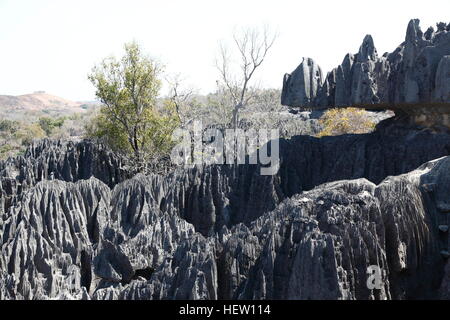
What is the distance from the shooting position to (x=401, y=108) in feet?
53.7

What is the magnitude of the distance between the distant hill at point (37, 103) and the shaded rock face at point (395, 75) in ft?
276

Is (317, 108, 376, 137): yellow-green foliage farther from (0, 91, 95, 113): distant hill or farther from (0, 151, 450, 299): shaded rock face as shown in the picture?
(0, 91, 95, 113): distant hill

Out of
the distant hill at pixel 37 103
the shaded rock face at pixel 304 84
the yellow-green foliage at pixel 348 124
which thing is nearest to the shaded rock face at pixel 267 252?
the shaded rock face at pixel 304 84

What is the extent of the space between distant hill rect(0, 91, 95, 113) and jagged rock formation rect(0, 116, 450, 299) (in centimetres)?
8474

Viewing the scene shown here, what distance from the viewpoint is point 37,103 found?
112 m

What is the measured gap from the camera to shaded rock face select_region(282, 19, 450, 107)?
14.9 meters

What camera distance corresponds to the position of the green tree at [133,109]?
20688mm

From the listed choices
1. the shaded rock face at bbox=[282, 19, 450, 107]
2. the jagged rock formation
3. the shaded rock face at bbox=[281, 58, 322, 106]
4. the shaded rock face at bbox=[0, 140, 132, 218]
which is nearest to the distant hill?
the shaded rock face at bbox=[0, 140, 132, 218]

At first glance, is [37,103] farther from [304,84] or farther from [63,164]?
[304,84]

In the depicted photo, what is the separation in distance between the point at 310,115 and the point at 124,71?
66.9 ft

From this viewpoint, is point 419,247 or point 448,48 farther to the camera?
point 448,48
